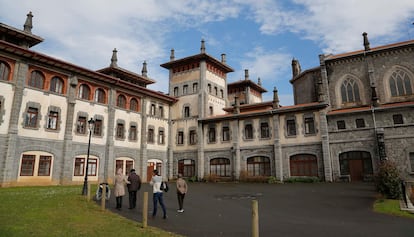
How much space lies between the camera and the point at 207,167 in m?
31.8

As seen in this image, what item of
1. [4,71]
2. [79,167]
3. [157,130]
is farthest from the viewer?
[157,130]

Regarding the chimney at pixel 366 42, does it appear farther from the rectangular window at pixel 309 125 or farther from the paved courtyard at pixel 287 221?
the paved courtyard at pixel 287 221

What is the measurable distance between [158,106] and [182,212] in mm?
24269

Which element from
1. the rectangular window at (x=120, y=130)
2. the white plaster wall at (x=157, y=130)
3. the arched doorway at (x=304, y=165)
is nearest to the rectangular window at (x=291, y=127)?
the arched doorway at (x=304, y=165)

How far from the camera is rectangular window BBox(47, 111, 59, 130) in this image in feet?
75.0

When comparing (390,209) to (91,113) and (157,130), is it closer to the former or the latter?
(91,113)

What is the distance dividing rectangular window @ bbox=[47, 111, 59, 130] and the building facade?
0.11m

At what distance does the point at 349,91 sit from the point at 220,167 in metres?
17.0

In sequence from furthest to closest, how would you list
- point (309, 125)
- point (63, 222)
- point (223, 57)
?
point (223, 57) → point (309, 125) → point (63, 222)

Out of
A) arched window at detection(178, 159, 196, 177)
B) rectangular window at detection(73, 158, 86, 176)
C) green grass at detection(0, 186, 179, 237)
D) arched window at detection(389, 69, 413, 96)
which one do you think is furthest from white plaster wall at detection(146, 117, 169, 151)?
arched window at detection(389, 69, 413, 96)

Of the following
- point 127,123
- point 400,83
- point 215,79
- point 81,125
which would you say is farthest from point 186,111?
point 400,83

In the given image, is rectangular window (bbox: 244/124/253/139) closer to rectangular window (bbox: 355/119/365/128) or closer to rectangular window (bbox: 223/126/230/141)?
rectangular window (bbox: 223/126/230/141)

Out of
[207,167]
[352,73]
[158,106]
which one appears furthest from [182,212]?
[352,73]

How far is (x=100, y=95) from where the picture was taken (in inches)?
1072
